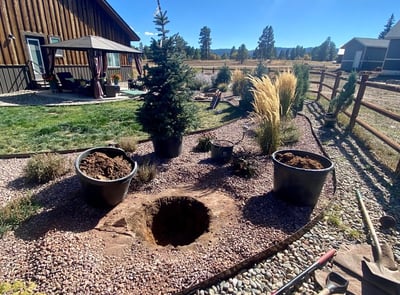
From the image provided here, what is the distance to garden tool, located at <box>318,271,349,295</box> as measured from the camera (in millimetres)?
1703

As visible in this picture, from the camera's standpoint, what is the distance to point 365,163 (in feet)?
13.4

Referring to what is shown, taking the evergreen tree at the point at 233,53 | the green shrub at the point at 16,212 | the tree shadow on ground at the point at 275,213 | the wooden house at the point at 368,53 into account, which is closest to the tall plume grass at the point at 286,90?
the tree shadow on ground at the point at 275,213

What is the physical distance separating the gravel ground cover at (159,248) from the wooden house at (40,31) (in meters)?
8.62

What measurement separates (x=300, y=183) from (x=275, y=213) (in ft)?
1.48

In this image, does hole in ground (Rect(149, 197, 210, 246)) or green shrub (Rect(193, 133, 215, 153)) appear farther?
green shrub (Rect(193, 133, 215, 153))

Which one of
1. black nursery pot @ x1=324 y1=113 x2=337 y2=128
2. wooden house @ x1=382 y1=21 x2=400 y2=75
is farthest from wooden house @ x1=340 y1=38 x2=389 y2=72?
black nursery pot @ x1=324 y1=113 x2=337 y2=128

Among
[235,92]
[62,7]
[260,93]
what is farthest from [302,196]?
[62,7]

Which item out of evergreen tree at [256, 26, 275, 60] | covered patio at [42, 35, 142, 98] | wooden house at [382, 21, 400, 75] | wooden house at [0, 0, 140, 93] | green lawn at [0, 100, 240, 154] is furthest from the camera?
evergreen tree at [256, 26, 275, 60]

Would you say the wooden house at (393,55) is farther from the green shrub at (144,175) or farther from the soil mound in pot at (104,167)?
the soil mound in pot at (104,167)

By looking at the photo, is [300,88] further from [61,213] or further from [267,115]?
[61,213]

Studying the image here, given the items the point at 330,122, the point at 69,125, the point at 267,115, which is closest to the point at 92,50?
the point at 69,125

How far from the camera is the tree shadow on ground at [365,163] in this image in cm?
311

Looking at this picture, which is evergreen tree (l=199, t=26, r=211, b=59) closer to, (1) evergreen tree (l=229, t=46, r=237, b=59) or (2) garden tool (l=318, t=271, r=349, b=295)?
(1) evergreen tree (l=229, t=46, r=237, b=59)

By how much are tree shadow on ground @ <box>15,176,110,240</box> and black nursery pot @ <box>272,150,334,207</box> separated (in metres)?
2.09
